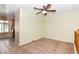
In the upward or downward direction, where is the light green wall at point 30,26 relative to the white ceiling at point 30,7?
downward

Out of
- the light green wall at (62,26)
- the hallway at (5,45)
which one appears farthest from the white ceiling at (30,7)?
the hallway at (5,45)

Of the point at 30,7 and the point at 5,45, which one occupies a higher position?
the point at 30,7

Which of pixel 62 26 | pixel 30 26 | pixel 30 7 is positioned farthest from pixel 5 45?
pixel 62 26

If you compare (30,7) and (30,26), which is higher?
(30,7)

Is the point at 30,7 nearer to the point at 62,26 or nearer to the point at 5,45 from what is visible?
the point at 62,26

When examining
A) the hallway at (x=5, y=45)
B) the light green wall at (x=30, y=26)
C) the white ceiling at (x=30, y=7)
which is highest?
the white ceiling at (x=30, y=7)

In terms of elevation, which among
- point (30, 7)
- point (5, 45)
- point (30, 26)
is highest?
point (30, 7)

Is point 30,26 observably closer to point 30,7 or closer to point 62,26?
point 30,7

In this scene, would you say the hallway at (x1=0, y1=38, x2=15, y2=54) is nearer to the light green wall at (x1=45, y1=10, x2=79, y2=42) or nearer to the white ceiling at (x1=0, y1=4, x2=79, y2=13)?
the white ceiling at (x1=0, y1=4, x2=79, y2=13)

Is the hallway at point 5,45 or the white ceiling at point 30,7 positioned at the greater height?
the white ceiling at point 30,7

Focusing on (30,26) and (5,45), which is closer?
(5,45)

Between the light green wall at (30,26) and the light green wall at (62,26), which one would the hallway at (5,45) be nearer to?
the light green wall at (30,26)

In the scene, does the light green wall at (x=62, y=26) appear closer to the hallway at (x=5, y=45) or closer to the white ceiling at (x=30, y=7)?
the white ceiling at (x=30, y=7)
